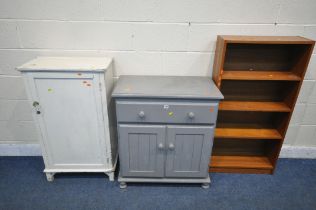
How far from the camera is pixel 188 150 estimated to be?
175 cm

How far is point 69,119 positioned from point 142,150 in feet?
2.02

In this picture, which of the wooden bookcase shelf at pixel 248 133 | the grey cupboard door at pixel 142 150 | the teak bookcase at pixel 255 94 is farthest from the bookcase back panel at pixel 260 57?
the grey cupboard door at pixel 142 150

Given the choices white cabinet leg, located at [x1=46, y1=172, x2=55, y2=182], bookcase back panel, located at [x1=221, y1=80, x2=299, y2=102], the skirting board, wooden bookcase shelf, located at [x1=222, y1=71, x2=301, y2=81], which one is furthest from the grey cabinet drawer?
the skirting board

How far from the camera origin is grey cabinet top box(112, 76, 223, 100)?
1548mm

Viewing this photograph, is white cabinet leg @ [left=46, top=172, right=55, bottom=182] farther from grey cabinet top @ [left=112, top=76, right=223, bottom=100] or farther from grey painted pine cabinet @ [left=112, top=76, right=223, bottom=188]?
grey cabinet top @ [left=112, top=76, right=223, bottom=100]

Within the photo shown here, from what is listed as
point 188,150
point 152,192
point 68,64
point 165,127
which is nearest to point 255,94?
point 188,150

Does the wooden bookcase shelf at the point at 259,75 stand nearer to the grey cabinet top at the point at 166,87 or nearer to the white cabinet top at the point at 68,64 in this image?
the grey cabinet top at the point at 166,87

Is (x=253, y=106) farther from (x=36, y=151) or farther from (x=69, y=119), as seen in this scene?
(x=36, y=151)

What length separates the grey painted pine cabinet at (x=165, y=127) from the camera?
158cm

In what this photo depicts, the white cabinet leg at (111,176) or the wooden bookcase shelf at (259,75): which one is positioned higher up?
the wooden bookcase shelf at (259,75)

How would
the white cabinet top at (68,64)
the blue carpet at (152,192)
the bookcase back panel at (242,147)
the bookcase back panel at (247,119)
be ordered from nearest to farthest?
the white cabinet top at (68,64)
the blue carpet at (152,192)
the bookcase back panel at (247,119)
the bookcase back panel at (242,147)

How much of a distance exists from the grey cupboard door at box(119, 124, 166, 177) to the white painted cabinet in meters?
0.15

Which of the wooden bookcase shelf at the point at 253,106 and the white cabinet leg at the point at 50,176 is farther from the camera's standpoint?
the white cabinet leg at the point at 50,176

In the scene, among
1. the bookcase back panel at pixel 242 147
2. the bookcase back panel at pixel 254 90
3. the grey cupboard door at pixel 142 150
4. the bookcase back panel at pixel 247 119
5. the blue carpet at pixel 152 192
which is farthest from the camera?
the bookcase back panel at pixel 242 147
